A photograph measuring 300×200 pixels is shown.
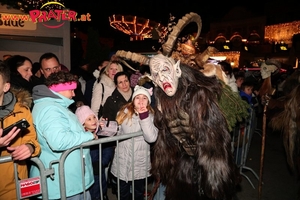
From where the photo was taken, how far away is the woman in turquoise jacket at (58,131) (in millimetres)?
2365

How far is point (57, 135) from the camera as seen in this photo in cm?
232

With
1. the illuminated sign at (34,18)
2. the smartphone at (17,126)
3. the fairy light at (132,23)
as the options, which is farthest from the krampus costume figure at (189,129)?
the fairy light at (132,23)

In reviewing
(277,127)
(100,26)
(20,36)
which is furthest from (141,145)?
(100,26)

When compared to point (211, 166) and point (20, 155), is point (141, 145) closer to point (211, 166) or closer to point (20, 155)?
point (211, 166)

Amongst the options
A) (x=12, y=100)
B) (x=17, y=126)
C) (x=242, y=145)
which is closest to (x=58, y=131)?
(x=17, y=126)

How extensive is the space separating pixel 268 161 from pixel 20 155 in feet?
18.4

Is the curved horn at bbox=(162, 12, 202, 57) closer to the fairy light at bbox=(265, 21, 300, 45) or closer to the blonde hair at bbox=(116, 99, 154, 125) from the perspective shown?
the blonde hair at bbox=(116, 99, 154, 125)

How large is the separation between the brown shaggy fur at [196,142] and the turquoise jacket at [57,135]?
894mm

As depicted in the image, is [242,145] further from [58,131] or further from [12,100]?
[12,100]

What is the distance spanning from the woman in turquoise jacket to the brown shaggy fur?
887 millimetres

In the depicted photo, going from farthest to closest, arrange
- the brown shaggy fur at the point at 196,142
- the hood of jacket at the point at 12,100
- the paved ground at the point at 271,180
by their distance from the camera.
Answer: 1. the paved ground at the point at 271,180
2. the brown shaggy fur at the point at 196,142
3. the hood of jacket at the point at 12,100

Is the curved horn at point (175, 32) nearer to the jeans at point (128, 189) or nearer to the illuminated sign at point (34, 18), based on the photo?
the jeans at point (128, 189)

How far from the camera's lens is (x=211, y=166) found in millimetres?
2486

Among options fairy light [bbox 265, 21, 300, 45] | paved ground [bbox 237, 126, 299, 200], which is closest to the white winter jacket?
paved ground [bbox 237, 126, 299, 200]
